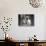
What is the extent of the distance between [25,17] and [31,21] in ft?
0.84

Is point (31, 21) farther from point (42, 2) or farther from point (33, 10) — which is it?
Result: point (42, 2)

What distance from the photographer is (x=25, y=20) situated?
4.31 meters

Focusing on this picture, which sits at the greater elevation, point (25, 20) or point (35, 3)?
point (35, 3)

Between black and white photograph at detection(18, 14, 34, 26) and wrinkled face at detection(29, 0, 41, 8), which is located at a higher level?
wrinkled face at detection(29, 0, 41, 8)

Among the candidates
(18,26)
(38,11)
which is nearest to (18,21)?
(18,26)

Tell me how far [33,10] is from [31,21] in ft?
1.29

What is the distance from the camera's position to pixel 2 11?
4297 mm

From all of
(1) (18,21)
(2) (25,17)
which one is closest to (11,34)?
(1) (18,21)

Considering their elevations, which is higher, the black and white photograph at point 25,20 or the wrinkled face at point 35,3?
the wrinkled face at point 35,3

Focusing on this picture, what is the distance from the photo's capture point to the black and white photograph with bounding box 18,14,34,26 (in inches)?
168

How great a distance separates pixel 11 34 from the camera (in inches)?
166

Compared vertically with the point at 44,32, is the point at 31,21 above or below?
above

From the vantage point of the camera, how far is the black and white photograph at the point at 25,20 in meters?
4.28

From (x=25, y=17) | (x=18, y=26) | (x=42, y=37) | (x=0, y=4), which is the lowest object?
(x=42, y=37)
